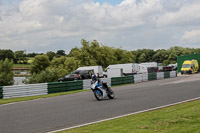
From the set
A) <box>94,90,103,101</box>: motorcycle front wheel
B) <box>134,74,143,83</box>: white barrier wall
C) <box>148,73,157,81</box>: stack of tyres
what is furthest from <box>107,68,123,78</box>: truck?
<box>94,90,103,101</box>: motorcycle front wheel

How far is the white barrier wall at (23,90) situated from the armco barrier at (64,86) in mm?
548

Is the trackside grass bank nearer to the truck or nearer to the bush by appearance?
the truck

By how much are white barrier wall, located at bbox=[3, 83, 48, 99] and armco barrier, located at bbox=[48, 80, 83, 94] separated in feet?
1.80

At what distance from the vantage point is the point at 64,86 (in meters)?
24.8

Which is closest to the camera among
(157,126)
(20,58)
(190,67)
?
(157,126)

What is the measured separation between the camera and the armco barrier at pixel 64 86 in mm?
23572

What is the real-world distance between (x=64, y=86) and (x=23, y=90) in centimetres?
419

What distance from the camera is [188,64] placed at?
2020 inches

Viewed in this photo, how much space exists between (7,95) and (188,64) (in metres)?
38.1

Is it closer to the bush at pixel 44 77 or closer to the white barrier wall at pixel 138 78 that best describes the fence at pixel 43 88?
the white barrier wall at pixel 138 78

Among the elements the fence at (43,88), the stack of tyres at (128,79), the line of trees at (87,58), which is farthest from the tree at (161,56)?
the fence at (43,88)

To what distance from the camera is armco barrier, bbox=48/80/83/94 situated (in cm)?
2357

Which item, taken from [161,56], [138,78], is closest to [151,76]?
[138,78]

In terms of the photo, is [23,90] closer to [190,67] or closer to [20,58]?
[190,67]
